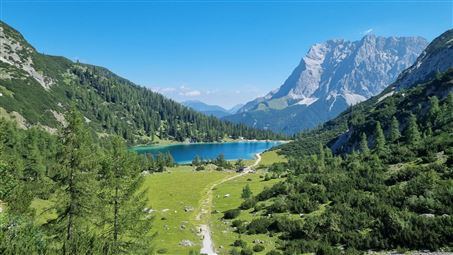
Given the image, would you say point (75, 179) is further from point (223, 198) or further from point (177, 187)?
point (177, 187)

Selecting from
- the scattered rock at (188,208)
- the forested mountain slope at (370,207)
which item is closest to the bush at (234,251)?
the forested mountain slope at (370,207)

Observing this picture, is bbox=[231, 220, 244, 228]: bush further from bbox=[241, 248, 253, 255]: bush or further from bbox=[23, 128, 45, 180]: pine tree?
bbox=[23, 128, 45, 180]: pine tree

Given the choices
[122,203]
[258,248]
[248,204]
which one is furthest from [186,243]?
[122,203]

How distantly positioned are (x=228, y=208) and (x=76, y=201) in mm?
38640

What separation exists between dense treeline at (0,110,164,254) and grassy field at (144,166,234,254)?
23.6 ft

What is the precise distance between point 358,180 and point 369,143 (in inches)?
2684

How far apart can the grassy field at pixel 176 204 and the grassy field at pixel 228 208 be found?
2.91m

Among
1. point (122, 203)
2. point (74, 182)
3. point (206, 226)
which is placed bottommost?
point (206, 226)

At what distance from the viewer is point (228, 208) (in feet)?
209

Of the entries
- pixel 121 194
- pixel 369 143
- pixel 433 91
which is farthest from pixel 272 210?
pixel 433 91

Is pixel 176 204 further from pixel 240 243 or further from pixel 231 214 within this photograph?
pixel 240 243

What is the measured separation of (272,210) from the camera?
55.8m

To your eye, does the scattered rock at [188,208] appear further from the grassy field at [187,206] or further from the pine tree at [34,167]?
the pine tree at [34,167]

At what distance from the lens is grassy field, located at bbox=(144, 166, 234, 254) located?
4883 cm
